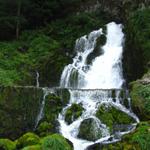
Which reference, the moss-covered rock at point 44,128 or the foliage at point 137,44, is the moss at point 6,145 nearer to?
the moss-covered rock at point 44,128

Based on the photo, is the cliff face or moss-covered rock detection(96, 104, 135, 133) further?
the cliff face

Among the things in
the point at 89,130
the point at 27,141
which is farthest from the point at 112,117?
the point at 27,141

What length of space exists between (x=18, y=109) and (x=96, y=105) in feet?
10.8

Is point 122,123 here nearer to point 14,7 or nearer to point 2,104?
point 2,104

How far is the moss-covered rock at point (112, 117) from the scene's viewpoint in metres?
17.3

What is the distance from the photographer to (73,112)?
59.6 ft

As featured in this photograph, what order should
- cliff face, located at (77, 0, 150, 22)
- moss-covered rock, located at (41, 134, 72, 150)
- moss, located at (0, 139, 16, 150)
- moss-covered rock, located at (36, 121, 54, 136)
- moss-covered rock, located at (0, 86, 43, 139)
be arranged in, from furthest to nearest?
cliff face, located at (77, 0, 150, 22) < moss-covered rock, located at (0, 86, 43, 139) < moss-covered rock, located at (36, 121, 54, 136) < moss, located at (0, 139, 16, 150) < moss-covered rock, located at (41, 134, 72, 150)

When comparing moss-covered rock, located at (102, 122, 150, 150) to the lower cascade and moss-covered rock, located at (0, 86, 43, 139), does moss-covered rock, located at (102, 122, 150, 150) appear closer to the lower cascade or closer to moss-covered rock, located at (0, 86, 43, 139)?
the lower cascade

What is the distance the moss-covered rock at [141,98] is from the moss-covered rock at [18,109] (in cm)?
401

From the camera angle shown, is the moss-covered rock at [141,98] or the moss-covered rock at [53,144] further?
the moss-covered rock at [141,98]

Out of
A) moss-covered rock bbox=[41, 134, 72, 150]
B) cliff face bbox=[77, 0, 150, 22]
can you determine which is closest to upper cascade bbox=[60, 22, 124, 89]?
cliff face bbox=[77, 0, 150, 22]

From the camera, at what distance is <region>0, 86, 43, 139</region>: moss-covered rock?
17.9 metres

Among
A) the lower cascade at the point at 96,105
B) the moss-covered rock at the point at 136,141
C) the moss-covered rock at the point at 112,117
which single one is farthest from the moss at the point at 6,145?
the moss-covered rock at the point at 112,117

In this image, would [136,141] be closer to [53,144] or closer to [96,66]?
[53,144]
